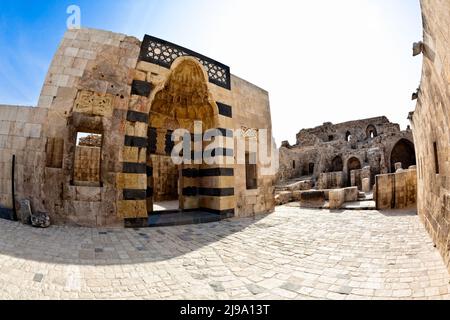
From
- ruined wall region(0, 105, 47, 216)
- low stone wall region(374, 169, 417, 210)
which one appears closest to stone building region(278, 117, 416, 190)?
low stone wall region(374, 169, 417, 210)

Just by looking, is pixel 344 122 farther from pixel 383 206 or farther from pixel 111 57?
pixel 111 57

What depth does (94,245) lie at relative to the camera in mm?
3729

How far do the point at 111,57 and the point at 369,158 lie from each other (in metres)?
21.4

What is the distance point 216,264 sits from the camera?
3312mm

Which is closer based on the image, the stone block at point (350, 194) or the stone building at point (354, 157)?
the stone block at point (350, 194)

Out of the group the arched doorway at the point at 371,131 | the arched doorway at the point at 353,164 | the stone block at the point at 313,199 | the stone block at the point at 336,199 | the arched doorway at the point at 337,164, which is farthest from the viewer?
the arched doorway at the point at 371,131

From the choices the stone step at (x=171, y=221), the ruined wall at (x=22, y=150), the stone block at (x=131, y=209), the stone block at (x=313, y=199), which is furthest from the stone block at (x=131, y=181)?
the stone block at (x=313, y=199)

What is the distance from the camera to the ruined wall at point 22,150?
4816 mm

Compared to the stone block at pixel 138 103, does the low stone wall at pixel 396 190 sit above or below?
below

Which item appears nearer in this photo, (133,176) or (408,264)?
(408,264)

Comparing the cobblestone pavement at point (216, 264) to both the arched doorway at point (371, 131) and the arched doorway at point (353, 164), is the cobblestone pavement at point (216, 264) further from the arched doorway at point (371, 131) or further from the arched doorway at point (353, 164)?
the arched doorway at point (371, 131)

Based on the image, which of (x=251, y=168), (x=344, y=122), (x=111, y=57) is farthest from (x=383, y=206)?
(x=344, y=122)

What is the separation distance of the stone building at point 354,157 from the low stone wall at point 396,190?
6.83 m

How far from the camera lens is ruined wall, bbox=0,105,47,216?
482cm
